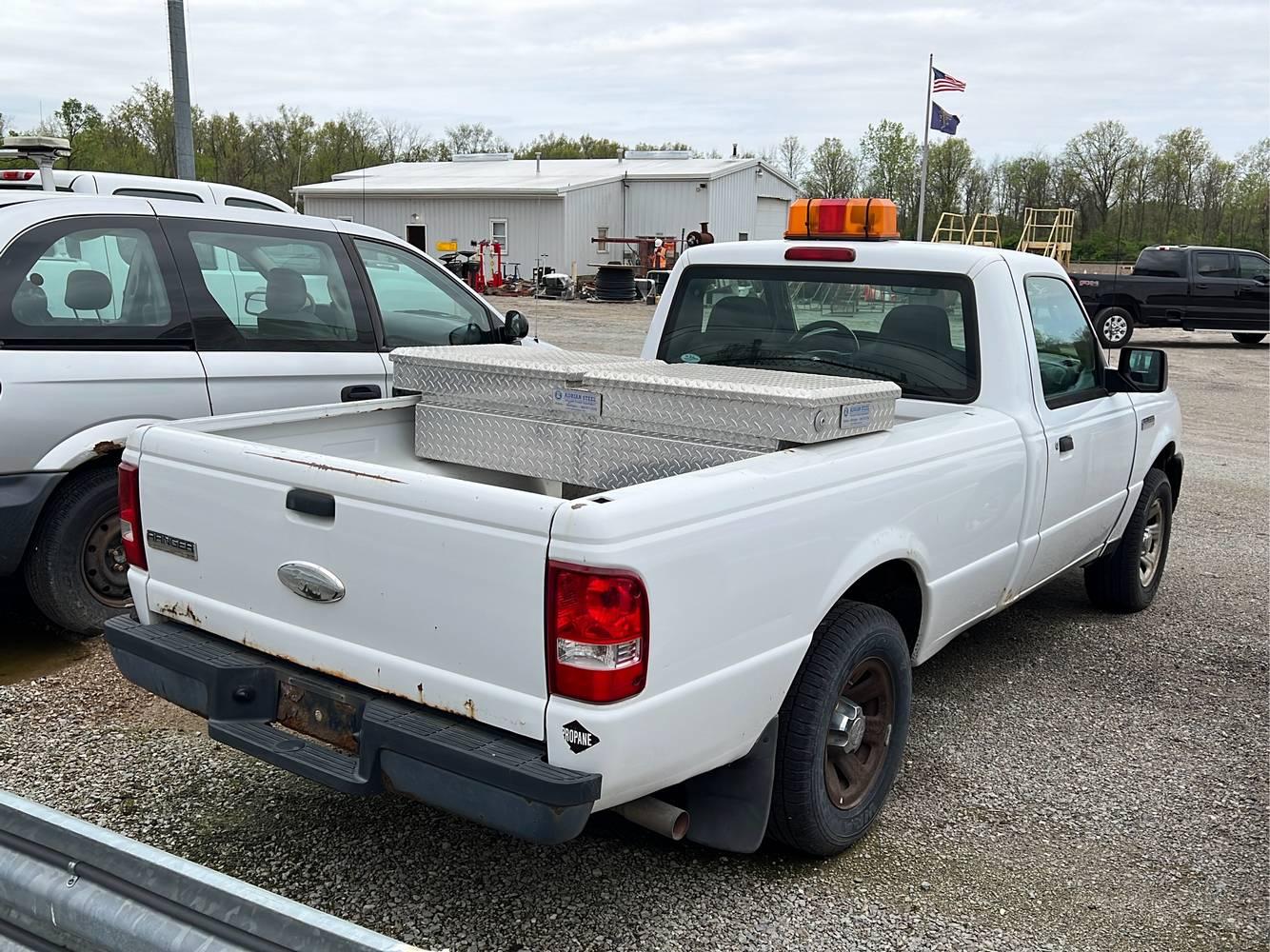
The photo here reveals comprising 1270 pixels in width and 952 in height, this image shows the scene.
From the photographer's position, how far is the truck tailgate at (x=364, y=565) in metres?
2.54

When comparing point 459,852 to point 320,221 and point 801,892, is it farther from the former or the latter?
point 320,221

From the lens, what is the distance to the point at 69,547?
4773mm

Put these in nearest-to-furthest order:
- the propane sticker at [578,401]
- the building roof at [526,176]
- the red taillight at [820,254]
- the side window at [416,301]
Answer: the propane sticker at [578,401]
the red taillight at [820,254]
the side window at [416,301]
the building roof at [526,176]

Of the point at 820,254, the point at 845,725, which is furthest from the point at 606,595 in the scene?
the point at 820,254

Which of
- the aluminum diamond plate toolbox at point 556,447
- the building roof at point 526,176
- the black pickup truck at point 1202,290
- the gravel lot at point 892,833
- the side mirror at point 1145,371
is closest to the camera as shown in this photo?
the gravel lot at point 892,833

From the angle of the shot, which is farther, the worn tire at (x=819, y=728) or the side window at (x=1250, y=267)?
the side window at (x=1250, y=267)

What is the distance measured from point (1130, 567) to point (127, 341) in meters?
4.74

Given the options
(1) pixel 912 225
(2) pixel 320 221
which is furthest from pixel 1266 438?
(1) pixel 912 225

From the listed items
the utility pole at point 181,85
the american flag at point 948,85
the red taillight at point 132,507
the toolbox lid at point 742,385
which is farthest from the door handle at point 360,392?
the american flag at point 948,85

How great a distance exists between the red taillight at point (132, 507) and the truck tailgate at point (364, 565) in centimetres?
4

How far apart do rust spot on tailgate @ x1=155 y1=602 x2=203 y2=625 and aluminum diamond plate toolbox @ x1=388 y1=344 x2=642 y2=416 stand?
123cm

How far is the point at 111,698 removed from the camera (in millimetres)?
4504

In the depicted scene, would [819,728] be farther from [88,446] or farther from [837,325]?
[88,446]

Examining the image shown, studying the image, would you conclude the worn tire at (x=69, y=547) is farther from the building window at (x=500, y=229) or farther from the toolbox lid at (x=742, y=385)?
the building window at (x=500, y=229)
